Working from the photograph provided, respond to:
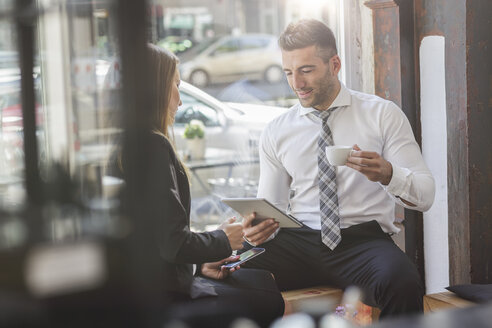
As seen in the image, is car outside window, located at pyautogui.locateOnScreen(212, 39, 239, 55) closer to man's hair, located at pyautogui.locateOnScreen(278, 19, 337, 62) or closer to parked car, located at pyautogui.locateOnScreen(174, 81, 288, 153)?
parked car, located at pyautogui.locateOnScreen(174, 81, 288, 153)

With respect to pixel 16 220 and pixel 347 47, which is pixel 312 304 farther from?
pixel 16 220

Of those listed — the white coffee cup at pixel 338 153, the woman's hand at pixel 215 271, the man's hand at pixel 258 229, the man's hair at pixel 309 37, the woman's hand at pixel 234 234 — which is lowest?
the woman's hand at pixel 215 271

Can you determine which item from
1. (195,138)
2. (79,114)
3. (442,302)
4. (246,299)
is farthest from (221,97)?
(79,114)

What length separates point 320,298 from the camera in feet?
7.64

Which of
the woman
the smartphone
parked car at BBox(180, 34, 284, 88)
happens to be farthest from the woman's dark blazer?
parked car at BBox(180, 34, 284, 88)

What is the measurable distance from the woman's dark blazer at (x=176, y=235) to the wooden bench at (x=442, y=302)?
853 mm

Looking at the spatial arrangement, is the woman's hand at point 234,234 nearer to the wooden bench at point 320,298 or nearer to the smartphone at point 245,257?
the smartphone at point 245,257

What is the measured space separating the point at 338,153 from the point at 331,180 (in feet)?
1.10

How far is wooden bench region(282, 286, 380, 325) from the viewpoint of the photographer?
2303mm

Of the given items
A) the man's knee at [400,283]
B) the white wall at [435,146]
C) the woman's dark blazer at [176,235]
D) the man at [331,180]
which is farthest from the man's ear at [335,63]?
the woman's dark blazer at [176,235]

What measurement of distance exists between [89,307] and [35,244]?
9 centimetres

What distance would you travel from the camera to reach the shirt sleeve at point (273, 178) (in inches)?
102

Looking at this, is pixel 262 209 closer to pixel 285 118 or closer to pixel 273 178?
pixel 273 178

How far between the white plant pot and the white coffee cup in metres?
1.03
